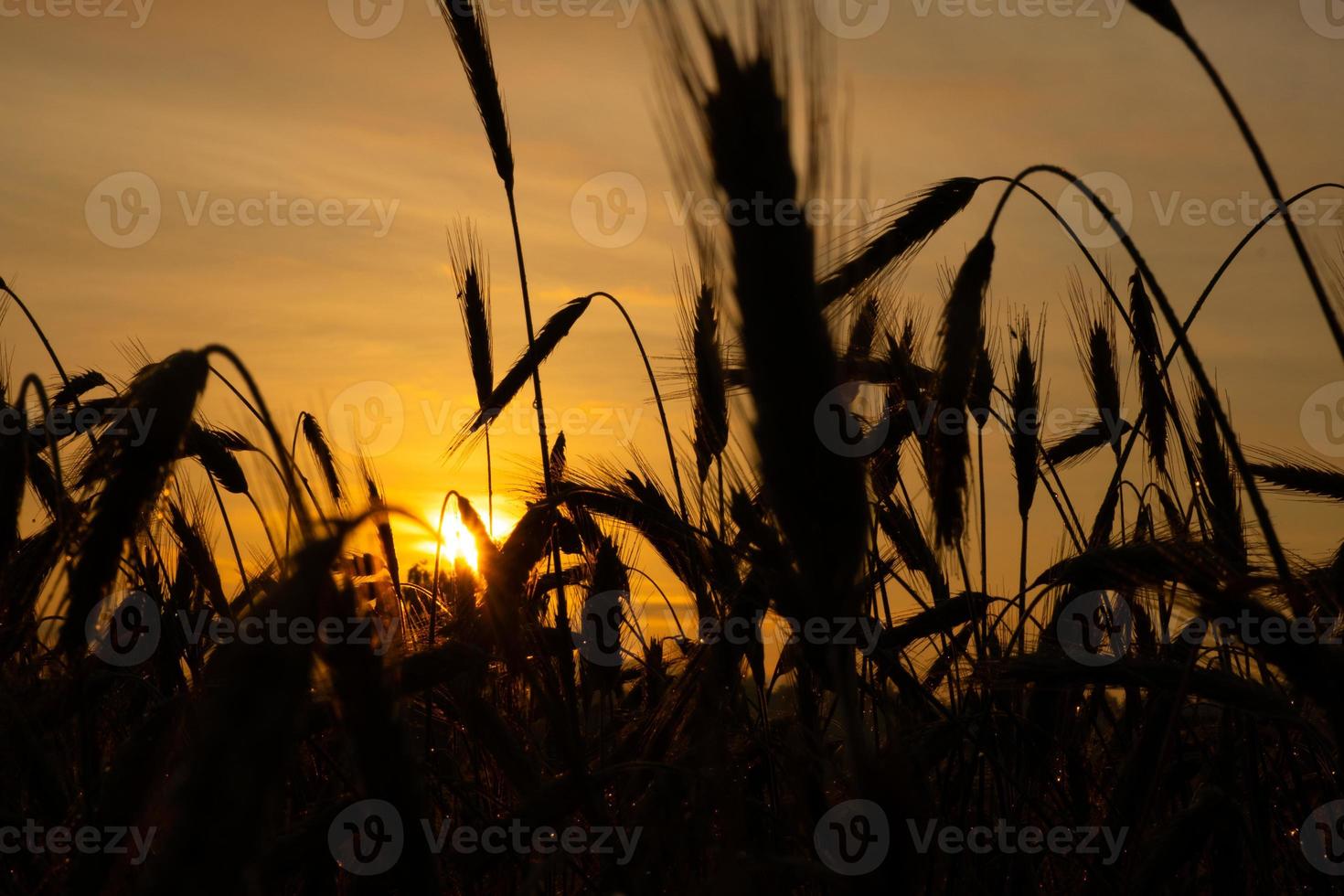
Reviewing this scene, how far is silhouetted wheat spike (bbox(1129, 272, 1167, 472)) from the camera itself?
467 centimetres

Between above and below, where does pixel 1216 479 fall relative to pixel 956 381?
below

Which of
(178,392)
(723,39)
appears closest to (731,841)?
(178,392)

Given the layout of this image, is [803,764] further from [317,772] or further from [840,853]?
[317,772]

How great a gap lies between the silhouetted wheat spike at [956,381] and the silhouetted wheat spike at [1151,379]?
1740 mm

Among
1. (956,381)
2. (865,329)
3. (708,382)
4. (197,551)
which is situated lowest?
(197,551)

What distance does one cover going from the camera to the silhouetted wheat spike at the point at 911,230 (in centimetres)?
339

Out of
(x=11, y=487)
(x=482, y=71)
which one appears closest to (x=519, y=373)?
(x=482, y=71)

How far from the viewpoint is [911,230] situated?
3.50 meters

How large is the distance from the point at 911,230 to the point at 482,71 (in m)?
2.31

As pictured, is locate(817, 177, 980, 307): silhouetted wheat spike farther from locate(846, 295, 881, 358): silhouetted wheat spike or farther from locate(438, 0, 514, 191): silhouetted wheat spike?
locate(438, 0, 514, 191): silhouetted wheat spike

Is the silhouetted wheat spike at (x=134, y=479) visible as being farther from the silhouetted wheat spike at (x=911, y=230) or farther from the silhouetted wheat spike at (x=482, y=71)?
the silhouetted wheat spike at (x=482, y=71)

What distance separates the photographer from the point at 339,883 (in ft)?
11.1

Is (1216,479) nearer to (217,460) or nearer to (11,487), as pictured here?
(11,487)

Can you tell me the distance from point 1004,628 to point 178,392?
2.83 m
